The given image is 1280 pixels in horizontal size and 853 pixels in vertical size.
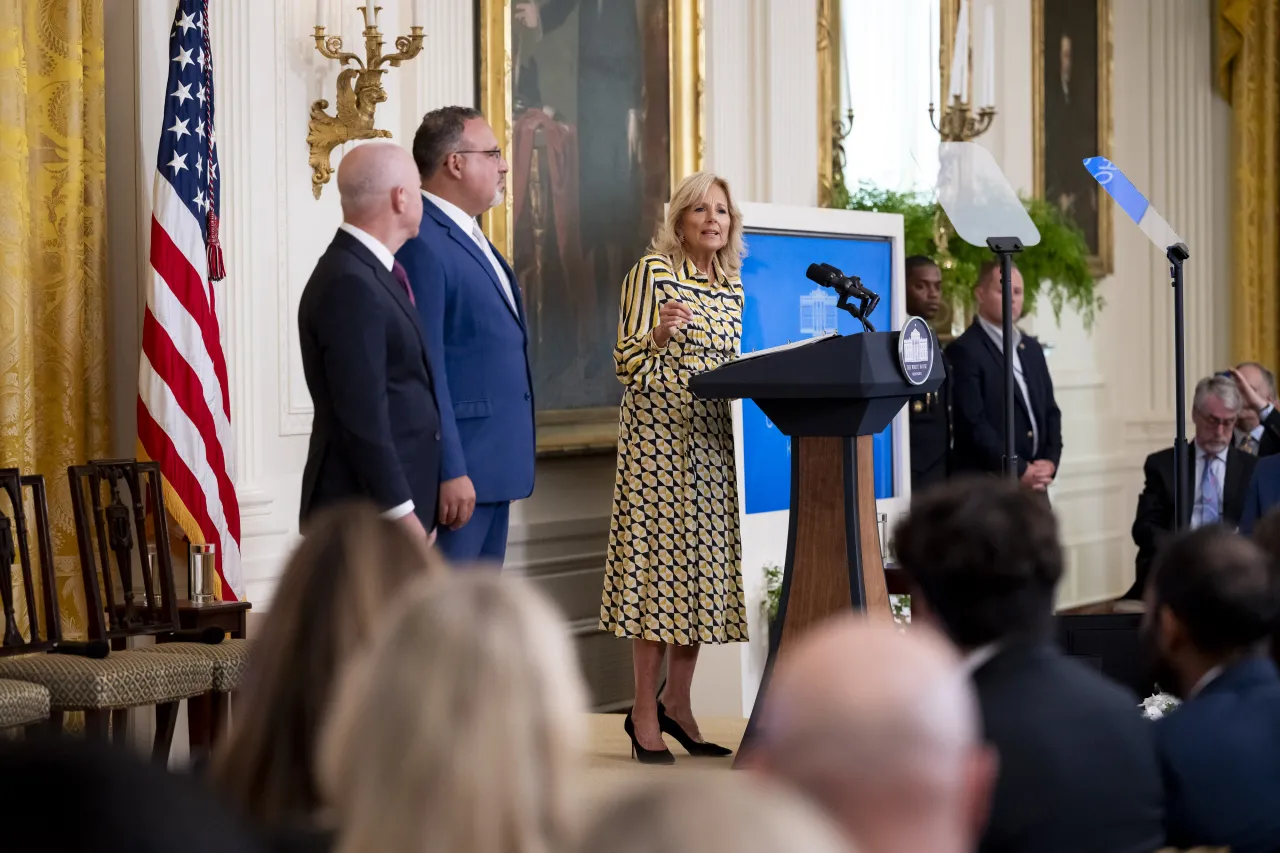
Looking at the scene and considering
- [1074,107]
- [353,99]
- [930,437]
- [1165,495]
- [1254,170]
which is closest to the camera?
[353,99]

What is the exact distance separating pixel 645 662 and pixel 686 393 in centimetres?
85

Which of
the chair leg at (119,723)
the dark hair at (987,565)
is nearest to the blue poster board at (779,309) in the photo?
the chair leg at (119,723)

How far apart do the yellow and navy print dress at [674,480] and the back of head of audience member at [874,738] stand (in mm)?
3868

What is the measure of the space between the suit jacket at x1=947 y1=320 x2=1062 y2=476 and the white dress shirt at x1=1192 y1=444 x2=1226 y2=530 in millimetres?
737

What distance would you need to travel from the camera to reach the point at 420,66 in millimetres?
5945

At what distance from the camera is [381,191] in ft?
12.4

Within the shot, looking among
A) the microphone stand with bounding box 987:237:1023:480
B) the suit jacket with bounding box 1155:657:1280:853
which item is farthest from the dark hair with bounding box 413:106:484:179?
the suit jacket with bounding box 1155:657:1280:853

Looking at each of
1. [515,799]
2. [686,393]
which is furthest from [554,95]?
Answer: [515,799]

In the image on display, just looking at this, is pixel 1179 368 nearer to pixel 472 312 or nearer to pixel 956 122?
pixel 472 312

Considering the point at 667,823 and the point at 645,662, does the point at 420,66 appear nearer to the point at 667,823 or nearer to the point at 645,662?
the point at 645,662

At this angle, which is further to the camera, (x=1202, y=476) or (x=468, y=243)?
(x=1202, y=476)

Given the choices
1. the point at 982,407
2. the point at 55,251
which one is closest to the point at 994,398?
the point at 982,407

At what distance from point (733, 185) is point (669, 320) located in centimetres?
246

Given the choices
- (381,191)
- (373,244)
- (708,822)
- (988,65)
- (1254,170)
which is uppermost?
(988,65)
